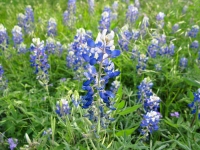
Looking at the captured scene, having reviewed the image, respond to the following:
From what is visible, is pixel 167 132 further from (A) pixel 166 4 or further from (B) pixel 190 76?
(A) pixel 166 4

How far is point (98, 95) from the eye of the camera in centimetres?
195

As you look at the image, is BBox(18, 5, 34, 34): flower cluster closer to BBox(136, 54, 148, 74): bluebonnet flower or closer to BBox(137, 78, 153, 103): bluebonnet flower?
BBox(136, 54, 148, 74): bluebonnet flower

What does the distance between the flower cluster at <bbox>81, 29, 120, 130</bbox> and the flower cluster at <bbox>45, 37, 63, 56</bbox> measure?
1561mm

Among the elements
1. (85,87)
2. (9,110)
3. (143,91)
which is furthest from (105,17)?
(85,87)

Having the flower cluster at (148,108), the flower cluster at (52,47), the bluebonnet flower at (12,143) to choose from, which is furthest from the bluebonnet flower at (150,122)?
the flower cluster at (52,47)

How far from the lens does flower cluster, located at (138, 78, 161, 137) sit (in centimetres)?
244

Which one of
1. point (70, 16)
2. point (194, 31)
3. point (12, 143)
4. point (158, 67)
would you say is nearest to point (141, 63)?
point (158, 67)

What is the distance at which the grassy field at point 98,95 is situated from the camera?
6.83 ft

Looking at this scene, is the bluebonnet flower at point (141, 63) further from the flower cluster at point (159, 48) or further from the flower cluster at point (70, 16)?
the flower cluster at point (70, 16)

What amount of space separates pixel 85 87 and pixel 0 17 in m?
4.12

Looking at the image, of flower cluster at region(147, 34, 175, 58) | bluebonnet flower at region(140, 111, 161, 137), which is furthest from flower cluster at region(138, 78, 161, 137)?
flower cluster at region(147, 34, 175, 58)

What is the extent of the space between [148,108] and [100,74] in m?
1.10

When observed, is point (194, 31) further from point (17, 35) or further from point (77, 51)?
point (17, 35)

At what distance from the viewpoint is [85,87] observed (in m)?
1.92
